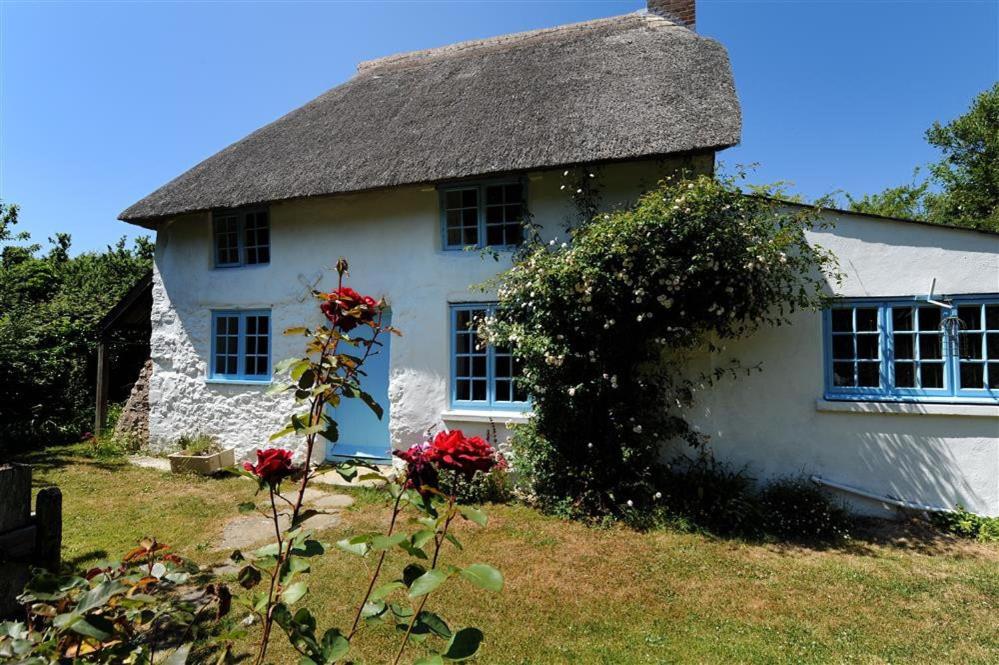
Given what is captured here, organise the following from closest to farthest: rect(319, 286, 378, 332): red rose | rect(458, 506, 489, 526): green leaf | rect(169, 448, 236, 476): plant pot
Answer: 1. rect(458, 506, 489, 526): green leaf
2. rect(319, 286, 378, 332): red rose
3. rect(169, 448, 236, 476): plant pot

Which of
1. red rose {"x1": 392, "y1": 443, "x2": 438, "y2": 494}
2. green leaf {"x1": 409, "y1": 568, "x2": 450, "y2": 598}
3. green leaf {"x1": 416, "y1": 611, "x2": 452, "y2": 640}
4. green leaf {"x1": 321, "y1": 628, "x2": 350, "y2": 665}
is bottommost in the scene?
green leaf {"x1": 321, "y1": 628, "x2": 350, "y2": 665}

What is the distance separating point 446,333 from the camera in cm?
683

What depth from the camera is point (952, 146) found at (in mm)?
20266

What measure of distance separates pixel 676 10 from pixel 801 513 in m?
8.29

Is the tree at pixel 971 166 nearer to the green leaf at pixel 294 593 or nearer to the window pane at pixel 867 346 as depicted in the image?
the window pane at pixel 867 346

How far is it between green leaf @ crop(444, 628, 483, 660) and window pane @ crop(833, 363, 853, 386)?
579 cm

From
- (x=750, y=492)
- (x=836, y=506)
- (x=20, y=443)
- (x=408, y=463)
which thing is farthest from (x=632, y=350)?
(x=20, y=443)

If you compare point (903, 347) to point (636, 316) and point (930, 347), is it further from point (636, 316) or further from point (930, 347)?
point (636, 316)

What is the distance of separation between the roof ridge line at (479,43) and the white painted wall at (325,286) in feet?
14.5

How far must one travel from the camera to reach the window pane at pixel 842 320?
18.6ft

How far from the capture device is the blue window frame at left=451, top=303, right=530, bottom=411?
21.6ft

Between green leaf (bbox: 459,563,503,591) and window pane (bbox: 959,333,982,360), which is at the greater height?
window pane (bbox: 959,333,982,360)

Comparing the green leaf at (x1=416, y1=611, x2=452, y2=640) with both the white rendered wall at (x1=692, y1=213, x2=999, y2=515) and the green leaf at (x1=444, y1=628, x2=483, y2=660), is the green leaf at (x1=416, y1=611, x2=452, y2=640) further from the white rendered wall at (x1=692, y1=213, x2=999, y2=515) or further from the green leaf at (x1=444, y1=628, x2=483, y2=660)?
the white rendered wall at (x1=692, y1=213, x2=999, y2=515)

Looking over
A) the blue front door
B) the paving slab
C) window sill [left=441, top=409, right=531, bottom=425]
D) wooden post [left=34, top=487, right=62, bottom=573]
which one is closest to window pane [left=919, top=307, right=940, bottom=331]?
window sill [left=441, top=409, right=531, bottom=425]
